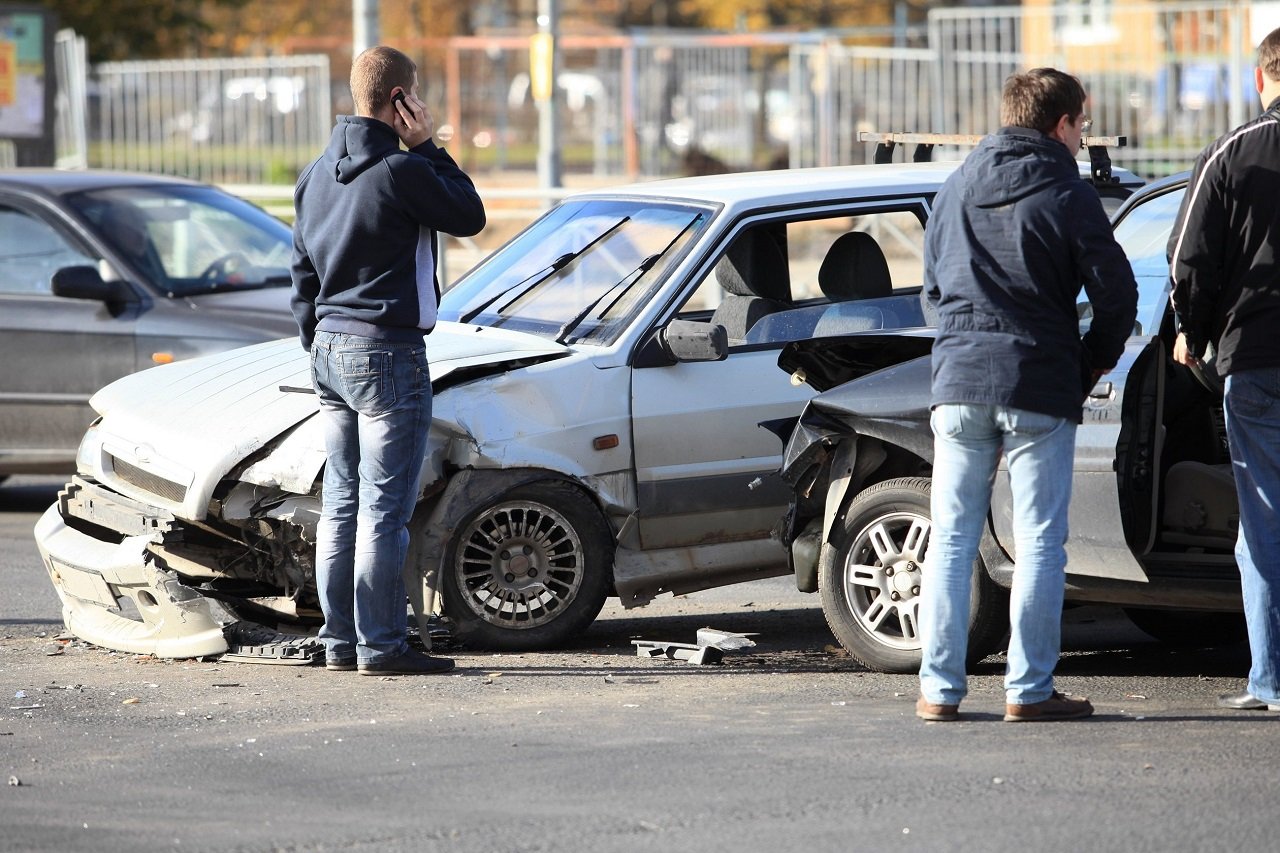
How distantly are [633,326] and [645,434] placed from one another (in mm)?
391

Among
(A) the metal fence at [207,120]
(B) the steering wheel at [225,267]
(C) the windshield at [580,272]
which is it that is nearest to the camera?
(C) the windshield at [580,272]

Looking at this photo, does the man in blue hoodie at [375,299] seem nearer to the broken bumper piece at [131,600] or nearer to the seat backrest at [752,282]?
the broken bumper piece at [131,600]

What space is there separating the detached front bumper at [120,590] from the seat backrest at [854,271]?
8.47 ft

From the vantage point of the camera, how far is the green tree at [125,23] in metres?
26.6

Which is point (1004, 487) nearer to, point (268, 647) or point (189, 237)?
point (268, 647)

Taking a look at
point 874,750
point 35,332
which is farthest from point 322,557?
point 35,332

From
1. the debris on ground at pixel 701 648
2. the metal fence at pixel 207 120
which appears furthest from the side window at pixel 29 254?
the metal fence at pixel 207 120

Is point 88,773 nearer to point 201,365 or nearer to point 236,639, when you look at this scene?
point 236,639

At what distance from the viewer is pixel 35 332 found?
367 inches

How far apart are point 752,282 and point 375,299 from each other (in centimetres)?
178

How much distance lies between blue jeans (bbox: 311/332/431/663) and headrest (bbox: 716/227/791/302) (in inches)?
62.1

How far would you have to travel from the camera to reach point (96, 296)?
9.20m

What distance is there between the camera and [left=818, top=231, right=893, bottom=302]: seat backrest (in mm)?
6859

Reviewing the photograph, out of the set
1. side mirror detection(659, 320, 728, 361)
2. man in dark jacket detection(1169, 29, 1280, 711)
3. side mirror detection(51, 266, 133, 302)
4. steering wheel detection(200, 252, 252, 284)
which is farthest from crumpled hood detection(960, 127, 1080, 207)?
steering wheel detection(200, 252, 252, 284)
